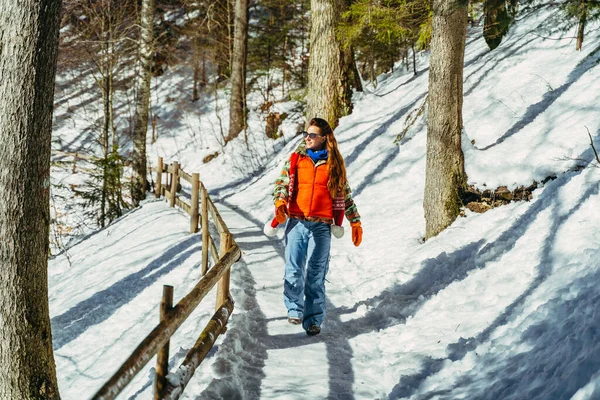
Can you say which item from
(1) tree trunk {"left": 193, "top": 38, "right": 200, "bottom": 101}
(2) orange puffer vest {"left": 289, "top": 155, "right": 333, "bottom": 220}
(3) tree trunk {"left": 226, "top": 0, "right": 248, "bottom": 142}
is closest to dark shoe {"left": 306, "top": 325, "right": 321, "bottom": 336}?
(2) orange puffer vest {"left": 289, "top": 155, "right": 333, "bottom": 220}

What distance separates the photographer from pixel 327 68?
492 inches

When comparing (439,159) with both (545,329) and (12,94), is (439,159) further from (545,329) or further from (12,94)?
(12,94)

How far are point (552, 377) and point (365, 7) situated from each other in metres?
8.43

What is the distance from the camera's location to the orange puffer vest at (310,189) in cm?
512

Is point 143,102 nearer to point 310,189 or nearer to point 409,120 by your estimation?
point 409,120

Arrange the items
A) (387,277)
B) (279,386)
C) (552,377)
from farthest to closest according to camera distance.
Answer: (387,277)
(279,386)
(552,377)

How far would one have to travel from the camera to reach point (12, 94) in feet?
11.8

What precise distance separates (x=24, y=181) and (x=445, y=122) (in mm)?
5190

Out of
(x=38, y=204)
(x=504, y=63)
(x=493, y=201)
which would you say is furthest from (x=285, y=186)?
(x=504, y=63)

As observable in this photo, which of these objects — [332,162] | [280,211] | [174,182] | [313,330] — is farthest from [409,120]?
[313,330]

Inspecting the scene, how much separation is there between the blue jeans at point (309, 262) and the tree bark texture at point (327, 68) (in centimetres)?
779

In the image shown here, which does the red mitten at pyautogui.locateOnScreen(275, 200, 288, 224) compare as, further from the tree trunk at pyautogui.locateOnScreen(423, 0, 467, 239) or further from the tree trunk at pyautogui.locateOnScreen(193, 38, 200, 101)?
the tree trunk at pyautogui.locateOnScreen(193, 38, 200, 101)

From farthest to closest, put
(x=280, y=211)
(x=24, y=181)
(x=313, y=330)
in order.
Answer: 1. (x=313, y=330)
2. (x=280, y=211)
3. (x=24, y=181)

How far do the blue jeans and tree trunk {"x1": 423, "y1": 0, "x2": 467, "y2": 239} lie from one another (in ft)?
8.10
